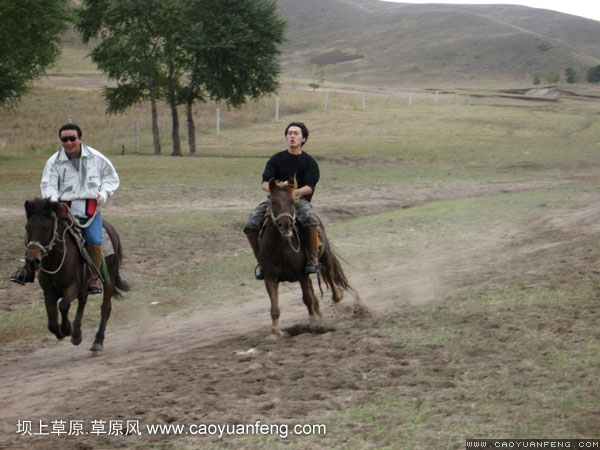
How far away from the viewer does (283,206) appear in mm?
8336

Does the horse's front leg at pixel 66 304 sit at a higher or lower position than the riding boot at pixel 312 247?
lower

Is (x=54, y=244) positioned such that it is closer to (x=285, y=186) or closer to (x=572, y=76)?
(x=285, y=186)

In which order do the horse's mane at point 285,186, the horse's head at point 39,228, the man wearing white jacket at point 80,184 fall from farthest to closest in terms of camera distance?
the man wearing white jacket at point 80,184 < the horse's mane at point 285,186 < the horse's head at point 39,228

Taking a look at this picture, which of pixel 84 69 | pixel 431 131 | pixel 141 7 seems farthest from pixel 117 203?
pixel 84 69

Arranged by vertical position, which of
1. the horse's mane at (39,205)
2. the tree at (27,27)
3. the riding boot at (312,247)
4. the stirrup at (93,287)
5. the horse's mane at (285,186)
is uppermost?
the tree at (27,27)

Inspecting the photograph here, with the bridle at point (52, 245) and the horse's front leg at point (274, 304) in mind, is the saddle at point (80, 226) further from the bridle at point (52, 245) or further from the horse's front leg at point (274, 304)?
the horse's front leg at point (274, 304)

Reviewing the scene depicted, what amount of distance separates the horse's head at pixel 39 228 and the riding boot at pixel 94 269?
699 mm

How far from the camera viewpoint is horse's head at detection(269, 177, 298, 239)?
8.24 meters

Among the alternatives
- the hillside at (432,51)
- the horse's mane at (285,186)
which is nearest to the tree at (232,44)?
the horse's mane at (285,186)

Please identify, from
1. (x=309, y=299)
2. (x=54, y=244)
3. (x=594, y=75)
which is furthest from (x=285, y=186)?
(x=594, y=75)

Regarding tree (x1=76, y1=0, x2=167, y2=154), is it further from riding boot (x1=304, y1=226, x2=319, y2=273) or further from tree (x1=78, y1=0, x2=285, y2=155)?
riding boot (x1=304, y1=226, x2=319, y2=273)

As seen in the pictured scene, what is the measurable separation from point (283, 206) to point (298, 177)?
947 mm

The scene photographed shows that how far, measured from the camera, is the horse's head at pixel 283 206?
8.24 meters

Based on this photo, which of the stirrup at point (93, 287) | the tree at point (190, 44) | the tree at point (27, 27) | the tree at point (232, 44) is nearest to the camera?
the stirrup at point (93, 287)
